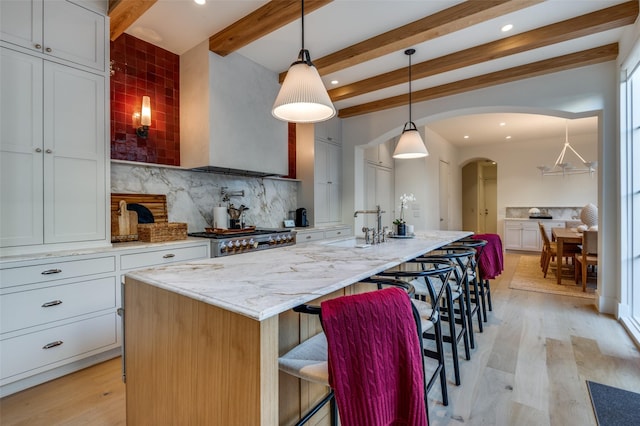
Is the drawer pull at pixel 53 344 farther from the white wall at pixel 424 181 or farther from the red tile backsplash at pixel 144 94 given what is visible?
the white wall at pixel 424 181

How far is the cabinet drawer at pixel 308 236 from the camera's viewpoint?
404 centimetres

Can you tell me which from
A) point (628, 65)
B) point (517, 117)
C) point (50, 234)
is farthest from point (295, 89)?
point (517, 117)

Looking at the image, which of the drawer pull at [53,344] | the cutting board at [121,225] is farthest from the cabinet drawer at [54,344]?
the cutting board at [121,225]

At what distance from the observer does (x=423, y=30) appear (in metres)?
2.70

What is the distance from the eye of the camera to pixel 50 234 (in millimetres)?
2166

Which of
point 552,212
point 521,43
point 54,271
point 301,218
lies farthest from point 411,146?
point 552,212

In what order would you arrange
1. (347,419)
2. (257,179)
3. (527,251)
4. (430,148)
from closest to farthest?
(347,419) → (257,179) → (430,148) → (527,251)

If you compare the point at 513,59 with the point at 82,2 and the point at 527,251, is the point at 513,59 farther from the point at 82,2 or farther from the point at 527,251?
the point at 527,251

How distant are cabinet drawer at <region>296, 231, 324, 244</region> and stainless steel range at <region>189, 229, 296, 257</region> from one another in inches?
10.3

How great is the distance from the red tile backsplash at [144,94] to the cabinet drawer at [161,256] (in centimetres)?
107

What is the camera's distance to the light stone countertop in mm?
964

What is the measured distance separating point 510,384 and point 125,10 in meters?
3.96

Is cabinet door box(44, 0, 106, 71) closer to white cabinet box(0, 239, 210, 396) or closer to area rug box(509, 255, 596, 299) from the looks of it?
white cabinet box(0, 239, 210, 396)

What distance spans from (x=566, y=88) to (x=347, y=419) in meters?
4.24
